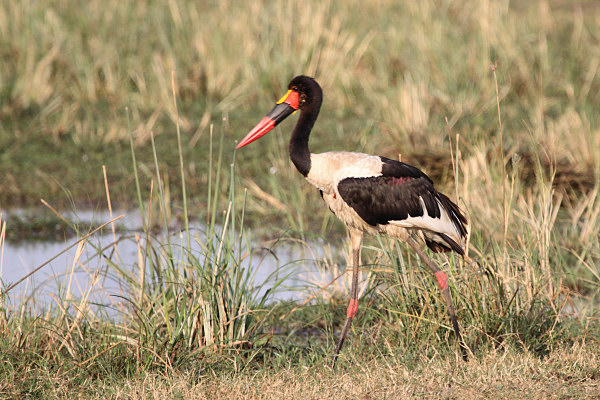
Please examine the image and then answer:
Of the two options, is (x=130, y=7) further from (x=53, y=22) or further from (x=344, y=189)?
(x=344, y=189)

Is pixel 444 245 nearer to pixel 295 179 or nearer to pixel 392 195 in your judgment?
pixel 392 195

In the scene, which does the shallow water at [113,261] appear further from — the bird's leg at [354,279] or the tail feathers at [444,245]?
the tail feathers at [444,245]

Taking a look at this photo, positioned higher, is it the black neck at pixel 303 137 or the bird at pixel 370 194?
the black neck at pixel 303 137

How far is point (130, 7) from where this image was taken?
10109 millimetres

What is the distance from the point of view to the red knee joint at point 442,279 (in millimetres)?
4051

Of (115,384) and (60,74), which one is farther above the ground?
(60,74)

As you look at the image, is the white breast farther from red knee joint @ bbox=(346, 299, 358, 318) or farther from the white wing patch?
red knee joint @ bbox=(346, 299, 358, 318)

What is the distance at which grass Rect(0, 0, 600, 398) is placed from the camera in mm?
3797

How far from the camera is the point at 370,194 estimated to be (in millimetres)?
4008

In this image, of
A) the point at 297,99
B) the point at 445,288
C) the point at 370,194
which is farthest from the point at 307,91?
the point at 445,288

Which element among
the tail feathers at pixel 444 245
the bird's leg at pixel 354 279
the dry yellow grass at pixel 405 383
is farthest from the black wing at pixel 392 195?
the dry yellow grass at pixel 405 383

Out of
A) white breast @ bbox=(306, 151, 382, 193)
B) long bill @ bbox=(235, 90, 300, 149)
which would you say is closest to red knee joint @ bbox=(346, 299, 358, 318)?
white breast @ bbox=(306, 151, 382, 193)

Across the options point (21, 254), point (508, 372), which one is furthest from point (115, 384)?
point (21, 254)

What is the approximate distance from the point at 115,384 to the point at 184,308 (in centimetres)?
43
